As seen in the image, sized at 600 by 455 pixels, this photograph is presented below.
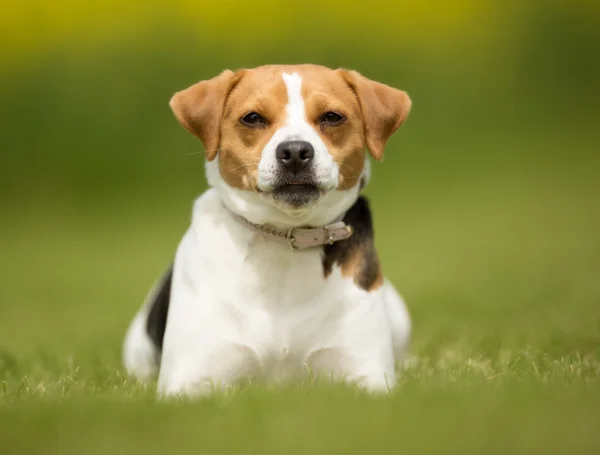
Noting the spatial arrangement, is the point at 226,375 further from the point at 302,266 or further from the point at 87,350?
the point at 87,350

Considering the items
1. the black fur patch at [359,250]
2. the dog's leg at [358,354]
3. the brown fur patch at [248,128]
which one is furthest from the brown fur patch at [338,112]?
the dog's leg at [358,354]

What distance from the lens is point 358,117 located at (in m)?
5.58

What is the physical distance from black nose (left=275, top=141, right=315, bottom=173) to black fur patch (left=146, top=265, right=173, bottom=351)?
1317mm

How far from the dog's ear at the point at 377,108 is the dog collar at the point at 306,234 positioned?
1.48 ft

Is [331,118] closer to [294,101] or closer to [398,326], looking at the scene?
[294,101]

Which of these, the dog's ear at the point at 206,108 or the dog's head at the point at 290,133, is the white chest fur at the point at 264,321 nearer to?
the dog's head at the point at 290,133

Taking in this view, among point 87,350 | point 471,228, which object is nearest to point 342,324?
point 87,350

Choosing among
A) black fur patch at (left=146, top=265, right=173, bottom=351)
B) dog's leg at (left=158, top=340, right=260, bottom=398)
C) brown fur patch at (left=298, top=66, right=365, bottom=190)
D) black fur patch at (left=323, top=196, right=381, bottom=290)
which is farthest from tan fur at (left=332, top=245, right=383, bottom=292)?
black fur patch at (left=146, top=265, right=173, bottom=351)

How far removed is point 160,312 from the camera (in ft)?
20.1

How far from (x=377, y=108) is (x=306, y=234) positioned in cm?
81

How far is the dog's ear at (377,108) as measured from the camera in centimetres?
559

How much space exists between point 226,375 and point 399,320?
142 centimetres

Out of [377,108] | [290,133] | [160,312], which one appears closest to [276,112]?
[290,133]

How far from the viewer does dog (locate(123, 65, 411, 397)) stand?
5.33m
